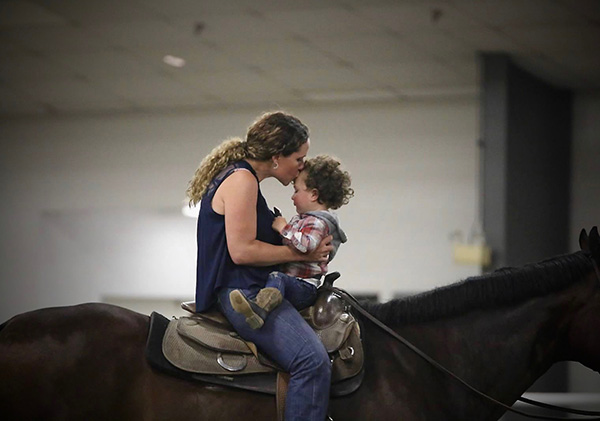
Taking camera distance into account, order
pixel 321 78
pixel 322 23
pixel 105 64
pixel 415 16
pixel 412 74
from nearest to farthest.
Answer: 1. pixel 415 16
2. pixel 322 23
3. pixel 105 64
4. pixel 412 74
5. pixel 321 78

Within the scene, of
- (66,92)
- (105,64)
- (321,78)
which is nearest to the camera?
(105,64)

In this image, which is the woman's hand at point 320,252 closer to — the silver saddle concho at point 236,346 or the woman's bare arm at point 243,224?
the woman's bare arm at point 243,224

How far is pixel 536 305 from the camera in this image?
2832 mm

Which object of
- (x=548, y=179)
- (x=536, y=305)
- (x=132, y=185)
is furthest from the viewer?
(x=132, y=185)

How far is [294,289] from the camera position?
281 cm

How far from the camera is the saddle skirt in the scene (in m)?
2.69

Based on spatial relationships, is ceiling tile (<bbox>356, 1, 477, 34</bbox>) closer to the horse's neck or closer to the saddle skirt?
the horse's neck

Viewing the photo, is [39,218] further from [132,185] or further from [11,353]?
[11,353]

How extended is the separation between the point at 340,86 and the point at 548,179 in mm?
2522

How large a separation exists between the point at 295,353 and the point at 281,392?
0.14 meters

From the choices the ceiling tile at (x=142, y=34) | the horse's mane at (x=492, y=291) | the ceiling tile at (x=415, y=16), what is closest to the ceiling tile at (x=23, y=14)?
the ceiling tile at (x=142, y=34)

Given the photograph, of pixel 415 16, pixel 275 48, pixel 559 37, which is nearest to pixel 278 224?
pixel 415 16

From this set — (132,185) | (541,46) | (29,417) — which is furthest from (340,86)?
(29,417)

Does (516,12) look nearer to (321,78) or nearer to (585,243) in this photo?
(321,78)
